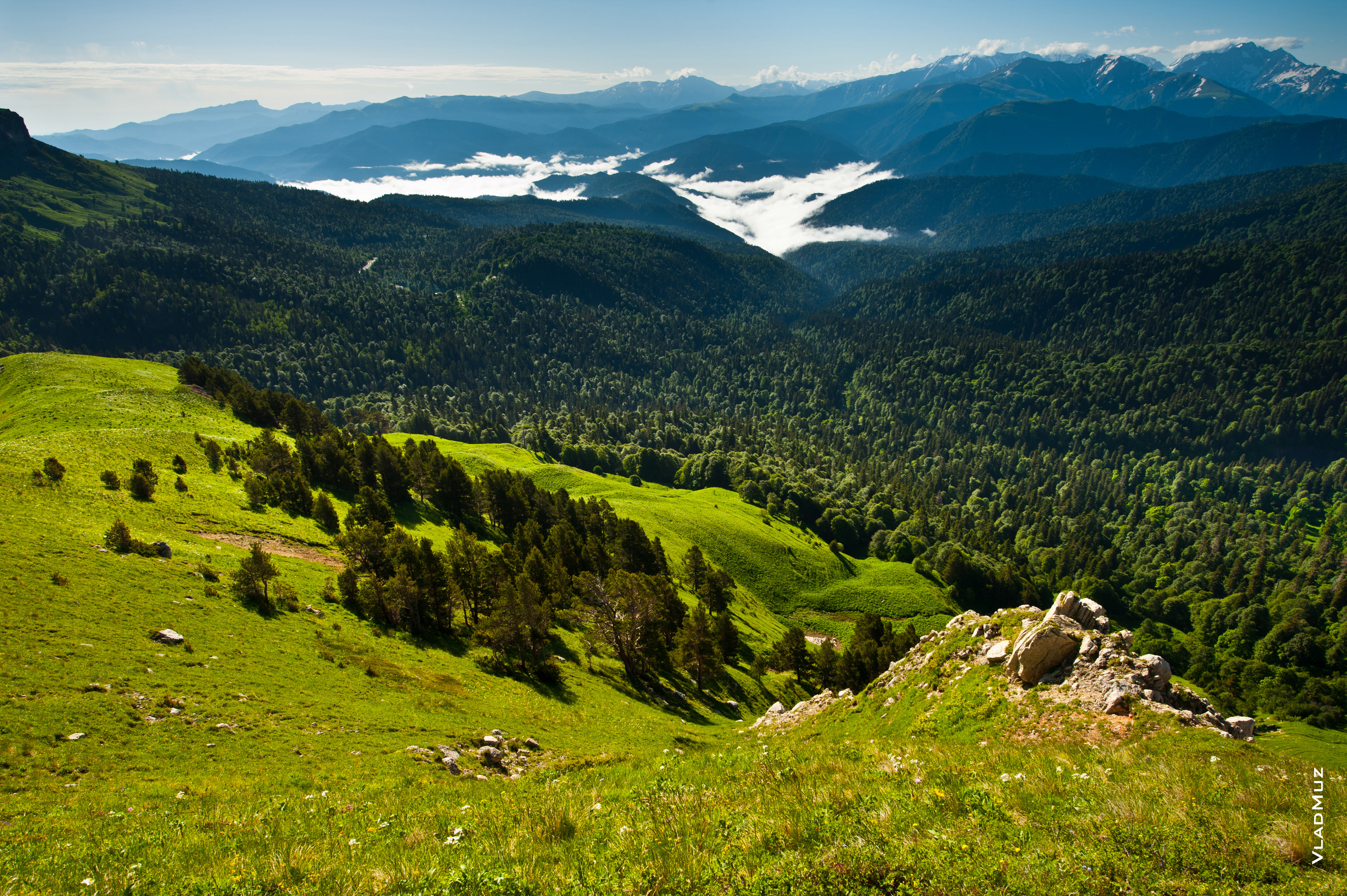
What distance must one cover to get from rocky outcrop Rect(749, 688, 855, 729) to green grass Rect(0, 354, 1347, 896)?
7.48 ft

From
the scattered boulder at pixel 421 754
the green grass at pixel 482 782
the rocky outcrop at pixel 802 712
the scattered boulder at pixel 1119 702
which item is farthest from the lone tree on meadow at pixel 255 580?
the scattered boulder at pixel 1119 702

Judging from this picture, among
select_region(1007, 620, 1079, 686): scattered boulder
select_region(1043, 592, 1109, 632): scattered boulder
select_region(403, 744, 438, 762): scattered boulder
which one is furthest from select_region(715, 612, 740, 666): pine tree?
select_region(403, 744, 438, 762): scattered boulder

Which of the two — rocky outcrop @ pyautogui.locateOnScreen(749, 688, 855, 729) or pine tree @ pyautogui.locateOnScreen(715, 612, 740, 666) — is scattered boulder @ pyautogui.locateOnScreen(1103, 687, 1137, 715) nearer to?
rocky outcrop @ pyautogui.locateOnScreen(749, 688, 855, 729)

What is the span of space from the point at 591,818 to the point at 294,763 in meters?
18.3

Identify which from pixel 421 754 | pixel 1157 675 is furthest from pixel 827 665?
pixel 421 754

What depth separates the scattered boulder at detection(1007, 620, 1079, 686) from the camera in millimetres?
26797

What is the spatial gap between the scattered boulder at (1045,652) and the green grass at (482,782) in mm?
1571

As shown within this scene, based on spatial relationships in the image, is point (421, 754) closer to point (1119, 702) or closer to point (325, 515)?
point (1119, 702)

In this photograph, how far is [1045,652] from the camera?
2686 centimetres

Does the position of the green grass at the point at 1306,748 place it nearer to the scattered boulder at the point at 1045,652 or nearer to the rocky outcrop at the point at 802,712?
the scattered boulder at the point at 1045,652

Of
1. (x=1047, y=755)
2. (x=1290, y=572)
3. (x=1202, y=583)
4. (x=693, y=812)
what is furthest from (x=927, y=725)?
(x=1290, y=572)

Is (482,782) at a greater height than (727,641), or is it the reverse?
(482,782)

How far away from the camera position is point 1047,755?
18281 mm

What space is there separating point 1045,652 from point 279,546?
6606 centimetres
